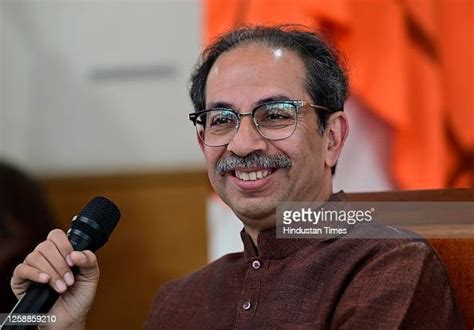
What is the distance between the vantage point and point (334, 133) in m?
1.23

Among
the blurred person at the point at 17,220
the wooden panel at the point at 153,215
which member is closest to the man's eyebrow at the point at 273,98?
the blurred person at the point at 17,220

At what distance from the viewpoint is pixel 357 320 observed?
1.01 meters

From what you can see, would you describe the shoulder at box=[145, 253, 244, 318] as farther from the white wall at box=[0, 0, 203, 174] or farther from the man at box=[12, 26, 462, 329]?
the white wall at box=[0, 0, 203, 174]

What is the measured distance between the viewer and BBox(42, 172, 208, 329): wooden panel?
2.18 metres

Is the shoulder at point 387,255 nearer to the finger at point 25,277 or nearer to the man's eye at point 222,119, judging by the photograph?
the man's eye at point 222,119

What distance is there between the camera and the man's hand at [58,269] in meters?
1.05

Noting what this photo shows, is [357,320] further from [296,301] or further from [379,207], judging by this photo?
[379,207]

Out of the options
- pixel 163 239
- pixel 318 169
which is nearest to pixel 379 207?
pixel 318 169

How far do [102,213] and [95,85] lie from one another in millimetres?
1427

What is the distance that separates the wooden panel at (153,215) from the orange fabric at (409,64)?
0.58m

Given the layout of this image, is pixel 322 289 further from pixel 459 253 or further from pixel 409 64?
pixel 409 64

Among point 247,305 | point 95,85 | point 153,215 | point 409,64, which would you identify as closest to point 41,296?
point 247,305

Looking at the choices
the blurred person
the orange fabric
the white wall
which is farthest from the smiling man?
the white wall
